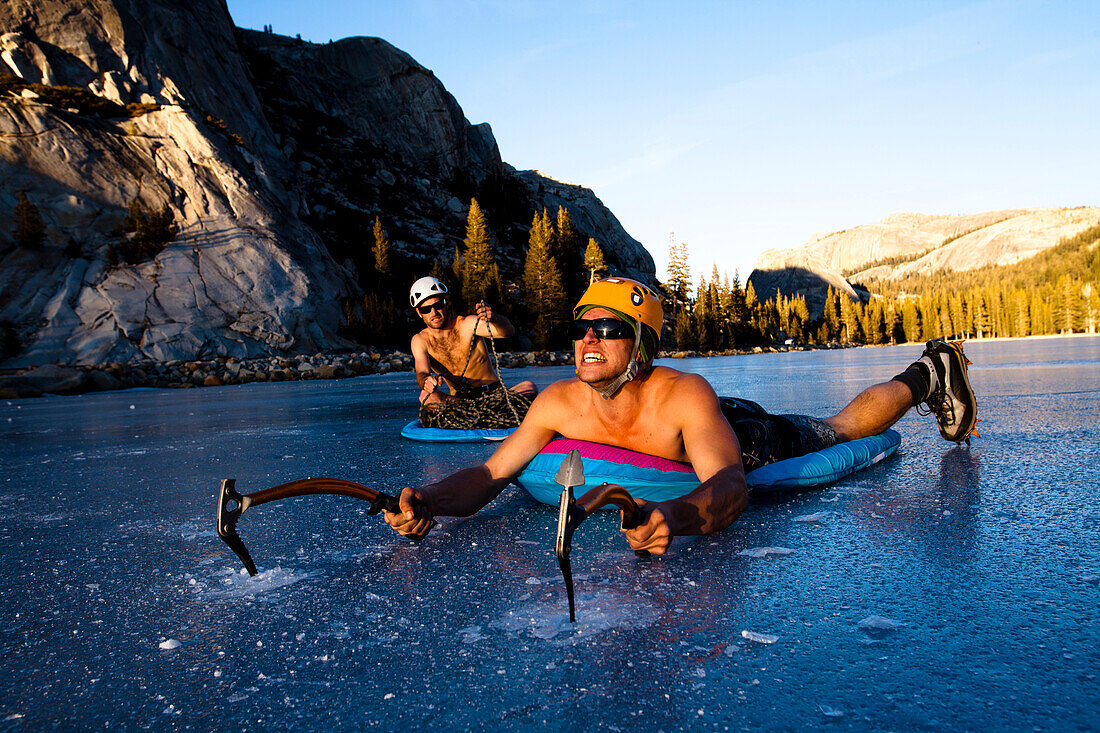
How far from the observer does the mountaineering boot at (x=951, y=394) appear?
16.3 feet

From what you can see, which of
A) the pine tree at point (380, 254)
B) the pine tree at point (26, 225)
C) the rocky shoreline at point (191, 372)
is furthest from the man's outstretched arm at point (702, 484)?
the pine tree at point (380, 254)

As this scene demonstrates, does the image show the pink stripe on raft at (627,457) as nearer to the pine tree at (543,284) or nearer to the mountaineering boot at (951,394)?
the mountaineering boot at (951,394)

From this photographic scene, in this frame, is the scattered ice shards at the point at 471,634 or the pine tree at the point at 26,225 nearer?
the scattered ice shards at the point at 471,634

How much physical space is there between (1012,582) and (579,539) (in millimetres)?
1671

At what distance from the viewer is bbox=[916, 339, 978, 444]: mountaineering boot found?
497 cm

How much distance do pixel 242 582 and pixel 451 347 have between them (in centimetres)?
584

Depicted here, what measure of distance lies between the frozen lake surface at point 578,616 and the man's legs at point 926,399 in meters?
0.61

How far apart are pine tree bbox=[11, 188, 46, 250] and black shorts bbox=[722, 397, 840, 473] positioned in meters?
33.8

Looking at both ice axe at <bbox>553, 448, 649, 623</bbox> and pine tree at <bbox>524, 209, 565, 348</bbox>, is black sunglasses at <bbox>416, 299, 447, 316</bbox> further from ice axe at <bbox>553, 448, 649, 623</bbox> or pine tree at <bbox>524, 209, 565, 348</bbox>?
pine tree at <bbox>524, 209, 565, 348</bbox>

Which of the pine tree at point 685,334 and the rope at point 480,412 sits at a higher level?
the pine tree at point 685,334

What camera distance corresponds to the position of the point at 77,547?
3303 mm

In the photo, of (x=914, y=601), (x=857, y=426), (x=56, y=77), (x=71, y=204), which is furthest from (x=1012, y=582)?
(x=56, y=77)

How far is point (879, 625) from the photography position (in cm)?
196

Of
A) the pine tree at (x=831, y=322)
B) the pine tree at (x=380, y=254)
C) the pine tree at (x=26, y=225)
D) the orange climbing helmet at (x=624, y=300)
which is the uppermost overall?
the pine tree at (x=380, y=254)
